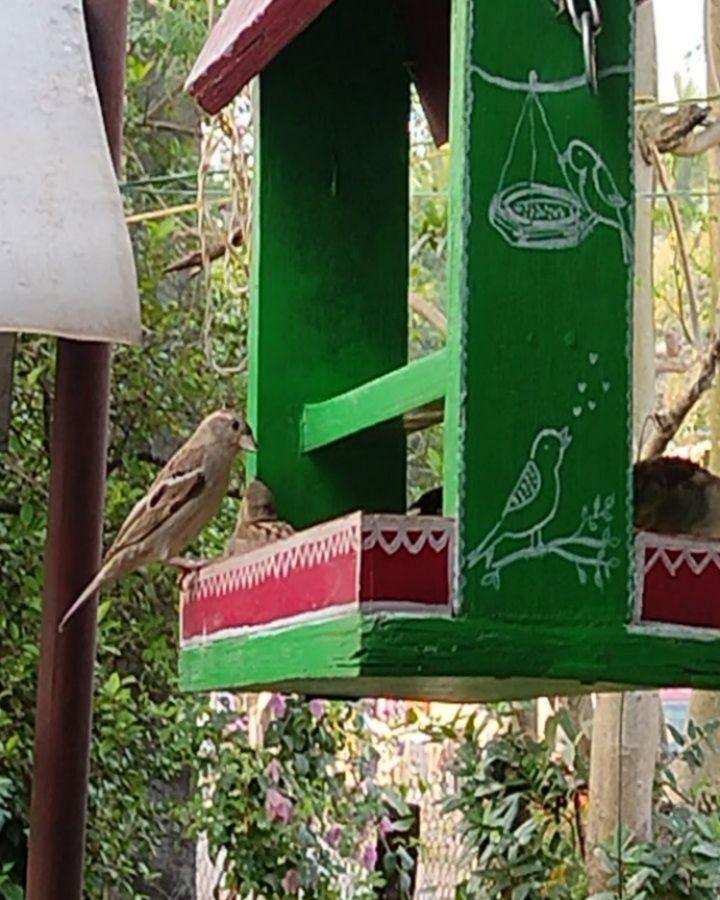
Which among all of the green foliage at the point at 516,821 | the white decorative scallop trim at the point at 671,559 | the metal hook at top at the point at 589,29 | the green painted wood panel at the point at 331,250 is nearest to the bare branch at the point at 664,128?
the green foliage at the point at 516,821

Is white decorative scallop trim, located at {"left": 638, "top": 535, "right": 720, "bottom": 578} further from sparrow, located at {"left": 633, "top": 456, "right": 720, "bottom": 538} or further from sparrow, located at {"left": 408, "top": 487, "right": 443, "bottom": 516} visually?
sparrow, located at {"left": 408, "top": 487, "right": 443, "bottom": 516}

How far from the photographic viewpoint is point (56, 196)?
1.95 metres

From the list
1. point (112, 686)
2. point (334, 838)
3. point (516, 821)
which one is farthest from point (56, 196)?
point (334, 838)

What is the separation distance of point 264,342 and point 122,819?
1.85 metres

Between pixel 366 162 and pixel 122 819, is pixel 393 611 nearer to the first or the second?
pixel 366 162

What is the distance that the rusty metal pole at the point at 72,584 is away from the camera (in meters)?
2.15

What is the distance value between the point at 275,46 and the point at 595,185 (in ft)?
1.90

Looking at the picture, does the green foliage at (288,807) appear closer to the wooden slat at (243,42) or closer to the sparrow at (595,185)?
the wooden slat at (243,42)

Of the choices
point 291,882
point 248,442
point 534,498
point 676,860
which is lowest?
point 291,882

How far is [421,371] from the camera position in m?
1.44

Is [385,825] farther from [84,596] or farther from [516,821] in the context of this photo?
[84,596]

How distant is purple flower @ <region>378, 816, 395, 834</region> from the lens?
4.08 metres

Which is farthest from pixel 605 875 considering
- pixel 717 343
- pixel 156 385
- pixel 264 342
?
pixel 264 342

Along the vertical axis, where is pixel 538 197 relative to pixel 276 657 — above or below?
above
